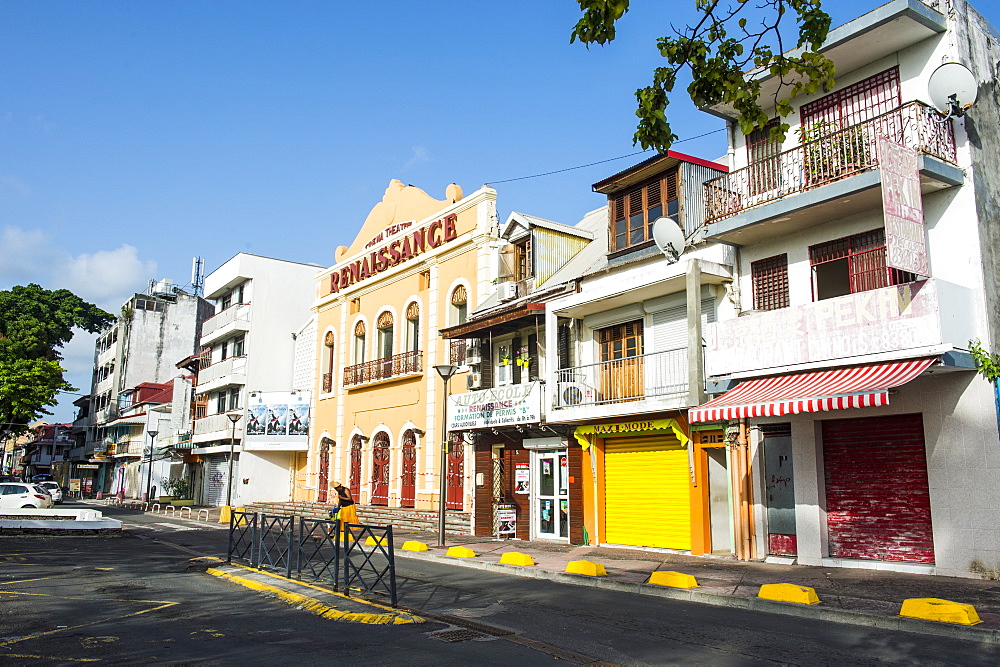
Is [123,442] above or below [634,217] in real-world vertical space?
below

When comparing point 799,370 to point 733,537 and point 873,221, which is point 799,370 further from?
point 733,537

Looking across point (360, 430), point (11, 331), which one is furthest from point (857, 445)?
point (11, 331)

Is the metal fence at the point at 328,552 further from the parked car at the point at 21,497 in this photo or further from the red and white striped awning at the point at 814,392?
the parked car at the point at 21,497

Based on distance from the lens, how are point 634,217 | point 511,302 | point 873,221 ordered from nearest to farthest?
point 873,221, point 634,217, point 511,302

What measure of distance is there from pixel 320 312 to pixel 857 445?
87.1 feet

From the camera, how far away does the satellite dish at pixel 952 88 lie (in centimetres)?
1277

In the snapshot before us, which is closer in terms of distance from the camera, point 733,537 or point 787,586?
point 787,586

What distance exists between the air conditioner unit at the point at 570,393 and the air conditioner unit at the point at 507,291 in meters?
4.29

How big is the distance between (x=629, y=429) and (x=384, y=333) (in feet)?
50.2

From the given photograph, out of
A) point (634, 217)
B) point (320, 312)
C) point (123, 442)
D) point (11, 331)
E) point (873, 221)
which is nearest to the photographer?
point (873, 221)

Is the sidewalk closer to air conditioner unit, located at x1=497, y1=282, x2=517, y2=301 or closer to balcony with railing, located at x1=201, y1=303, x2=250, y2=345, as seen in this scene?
air conditioner unit, located at x1=497, y1=282, x2=517, y2=301

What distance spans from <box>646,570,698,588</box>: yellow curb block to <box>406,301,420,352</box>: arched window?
1771cm

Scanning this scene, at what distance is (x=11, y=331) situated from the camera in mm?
42500

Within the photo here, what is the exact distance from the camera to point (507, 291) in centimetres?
2339
